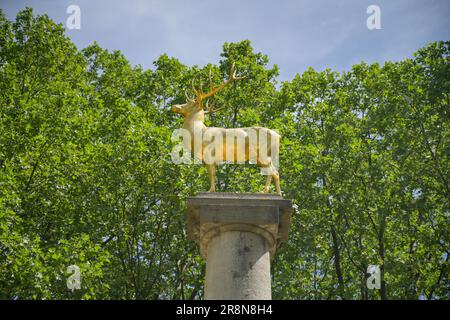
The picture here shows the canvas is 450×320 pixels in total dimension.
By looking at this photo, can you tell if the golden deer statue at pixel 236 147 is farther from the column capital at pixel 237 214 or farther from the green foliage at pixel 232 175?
the green foliage at pixel 232 175

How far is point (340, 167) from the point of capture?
69.1 feet

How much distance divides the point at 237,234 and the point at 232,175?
1084 cm

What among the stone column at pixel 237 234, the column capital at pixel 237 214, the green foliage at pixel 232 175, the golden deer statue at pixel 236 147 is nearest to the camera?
the stone column at pixel 237 234

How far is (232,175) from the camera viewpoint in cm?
2031

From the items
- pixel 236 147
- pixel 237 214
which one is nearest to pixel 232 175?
pixel 236 147

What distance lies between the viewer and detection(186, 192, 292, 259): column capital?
9508 mm

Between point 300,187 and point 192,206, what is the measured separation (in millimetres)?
11452

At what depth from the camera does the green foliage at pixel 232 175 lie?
60.4ft

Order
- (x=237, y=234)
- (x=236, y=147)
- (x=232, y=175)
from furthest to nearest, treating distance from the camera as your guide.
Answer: (x=232, y=175)
(x=236, y=147)
(x=237, y=234)

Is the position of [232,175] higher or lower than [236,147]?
higher

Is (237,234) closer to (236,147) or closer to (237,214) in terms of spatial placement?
(237,214)

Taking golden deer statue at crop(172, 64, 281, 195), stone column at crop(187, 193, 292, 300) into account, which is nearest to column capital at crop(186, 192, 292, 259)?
stone column at crop(187, 193, 292, 300)

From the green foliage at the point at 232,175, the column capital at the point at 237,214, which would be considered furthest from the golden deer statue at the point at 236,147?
the green foliage at the point at 232,175

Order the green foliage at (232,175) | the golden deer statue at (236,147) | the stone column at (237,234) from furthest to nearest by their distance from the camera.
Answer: the green foliage at (232,175) → the golden deer statue at (236,147) → the stone column at (237,234)
